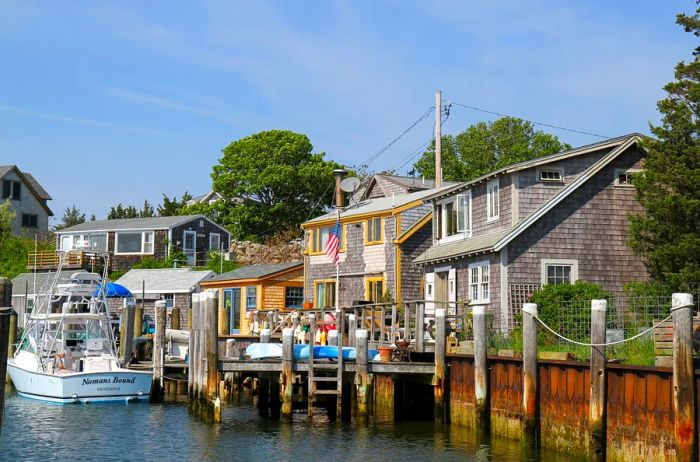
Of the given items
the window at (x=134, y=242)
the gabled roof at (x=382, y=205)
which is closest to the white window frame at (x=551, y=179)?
the gabled roof at (x=382, y=205)

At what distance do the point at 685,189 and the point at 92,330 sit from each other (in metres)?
20.2

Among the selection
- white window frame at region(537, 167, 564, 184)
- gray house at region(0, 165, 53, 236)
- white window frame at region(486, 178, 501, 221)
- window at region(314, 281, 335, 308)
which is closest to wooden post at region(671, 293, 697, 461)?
white window frame at region(537, 167, 564, 184)

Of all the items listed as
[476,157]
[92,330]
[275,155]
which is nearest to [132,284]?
[275,155]

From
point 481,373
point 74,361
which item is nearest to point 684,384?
point 481,373

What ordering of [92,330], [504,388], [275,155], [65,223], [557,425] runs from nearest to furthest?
[557,425]
[504,388]
[92,330]
[275,155]
[65,223]

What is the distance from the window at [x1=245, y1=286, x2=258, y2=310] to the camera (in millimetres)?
50281

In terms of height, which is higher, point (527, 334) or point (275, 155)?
point (275, 155)

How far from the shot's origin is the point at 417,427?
26141 mm

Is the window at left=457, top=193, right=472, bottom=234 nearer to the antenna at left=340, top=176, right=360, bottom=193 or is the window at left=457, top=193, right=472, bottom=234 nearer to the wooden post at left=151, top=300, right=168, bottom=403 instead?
the antenna at left=340, top=176, right=360, bottom=193

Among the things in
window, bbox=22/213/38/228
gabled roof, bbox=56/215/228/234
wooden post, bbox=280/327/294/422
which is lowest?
wooden post, bbox=280/327/294/422

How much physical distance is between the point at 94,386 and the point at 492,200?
14.8m

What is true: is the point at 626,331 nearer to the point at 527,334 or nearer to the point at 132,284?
the point at 527,334

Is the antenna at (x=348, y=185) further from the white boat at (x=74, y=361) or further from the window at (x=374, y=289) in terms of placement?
the white boat at (x=74, y=361)

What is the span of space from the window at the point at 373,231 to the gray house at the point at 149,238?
30269 millimetres
